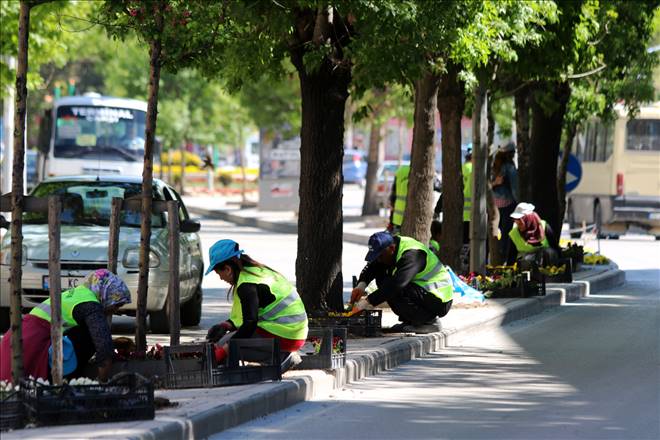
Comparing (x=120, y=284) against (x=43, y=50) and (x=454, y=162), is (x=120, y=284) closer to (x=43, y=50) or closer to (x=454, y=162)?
(x=454, y=162)

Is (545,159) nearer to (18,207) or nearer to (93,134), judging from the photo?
(93,134)

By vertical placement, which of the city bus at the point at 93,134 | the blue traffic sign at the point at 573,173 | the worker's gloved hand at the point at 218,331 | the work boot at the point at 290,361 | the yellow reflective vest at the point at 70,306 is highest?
the city bus at the point at 93,134

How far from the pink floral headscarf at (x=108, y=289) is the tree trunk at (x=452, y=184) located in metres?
10.1

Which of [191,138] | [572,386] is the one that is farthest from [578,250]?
[191,138]

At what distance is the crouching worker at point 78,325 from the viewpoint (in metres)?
9.47

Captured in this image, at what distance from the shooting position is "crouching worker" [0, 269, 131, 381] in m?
9.47

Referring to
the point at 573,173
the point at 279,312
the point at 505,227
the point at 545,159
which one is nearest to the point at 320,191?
the point at 279,312

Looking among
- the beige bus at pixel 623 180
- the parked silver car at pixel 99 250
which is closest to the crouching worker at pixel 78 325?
the parked silver car at pixel 99 250

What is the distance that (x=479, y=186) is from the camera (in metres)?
19.2

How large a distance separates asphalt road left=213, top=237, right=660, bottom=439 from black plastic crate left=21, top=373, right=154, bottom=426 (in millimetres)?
826

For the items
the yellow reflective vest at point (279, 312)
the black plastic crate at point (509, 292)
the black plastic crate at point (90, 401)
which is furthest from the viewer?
the black plastic crate at point (509, 292)

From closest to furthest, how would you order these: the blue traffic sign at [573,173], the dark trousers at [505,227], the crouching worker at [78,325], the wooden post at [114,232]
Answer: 1. the crouching worker at [78,325]
2. the wooden post at [114,232]
3. the dark trousers at [505,227]
4. the blue traffic sign at [573,173]

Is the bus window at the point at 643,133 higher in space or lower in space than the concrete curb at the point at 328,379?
higher

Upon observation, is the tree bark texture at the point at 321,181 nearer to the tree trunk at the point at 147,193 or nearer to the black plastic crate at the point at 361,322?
Answer: the black plastic crate at the point at 361,322
